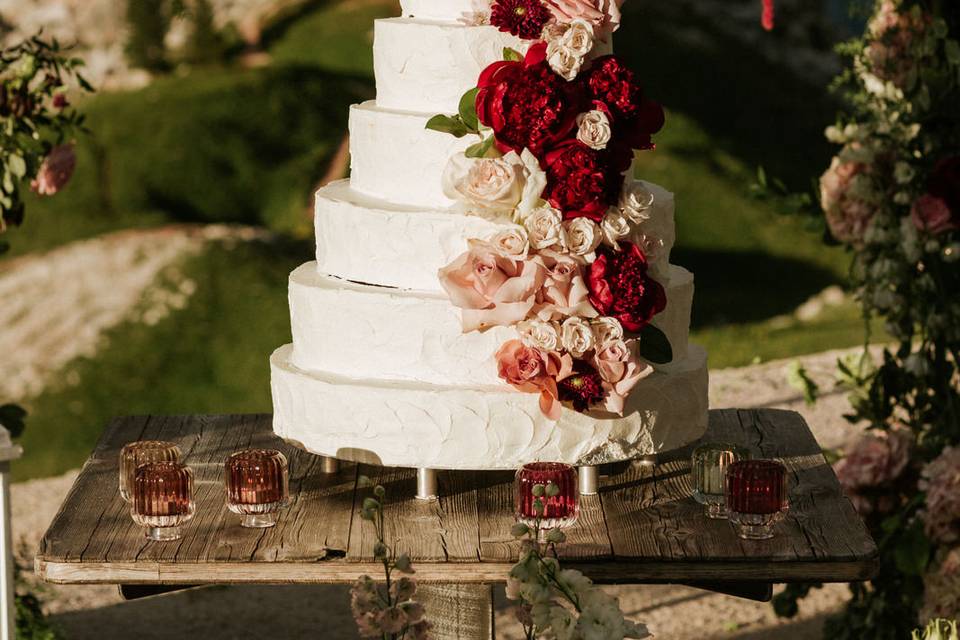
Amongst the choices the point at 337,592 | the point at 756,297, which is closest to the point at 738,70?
the point at 756,297

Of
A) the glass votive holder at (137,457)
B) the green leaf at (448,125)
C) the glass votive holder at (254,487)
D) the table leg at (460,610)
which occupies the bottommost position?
the table leg at (460,610)

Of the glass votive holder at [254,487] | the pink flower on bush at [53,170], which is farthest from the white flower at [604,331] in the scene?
the pink flower on bush at [53,170]

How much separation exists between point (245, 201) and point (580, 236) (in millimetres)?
10826

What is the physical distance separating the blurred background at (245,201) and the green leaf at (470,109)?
237cm

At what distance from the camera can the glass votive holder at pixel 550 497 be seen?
11.7ft

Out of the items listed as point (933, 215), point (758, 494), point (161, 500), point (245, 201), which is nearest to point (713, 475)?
point (758, 494)

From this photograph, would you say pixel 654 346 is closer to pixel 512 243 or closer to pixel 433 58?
pixel 512 243

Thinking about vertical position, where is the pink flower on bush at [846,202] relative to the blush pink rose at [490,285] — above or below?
below

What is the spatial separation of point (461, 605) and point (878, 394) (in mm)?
2209

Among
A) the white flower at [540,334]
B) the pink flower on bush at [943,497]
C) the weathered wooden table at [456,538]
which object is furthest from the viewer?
the pink flower on bush at [943,497]

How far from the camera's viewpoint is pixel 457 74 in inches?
158

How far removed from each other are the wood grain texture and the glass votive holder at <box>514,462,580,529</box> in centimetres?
5

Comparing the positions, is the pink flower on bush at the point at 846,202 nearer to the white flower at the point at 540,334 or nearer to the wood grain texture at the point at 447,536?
the wood grain texture at the point at 447,536

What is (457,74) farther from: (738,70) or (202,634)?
(738,70)
